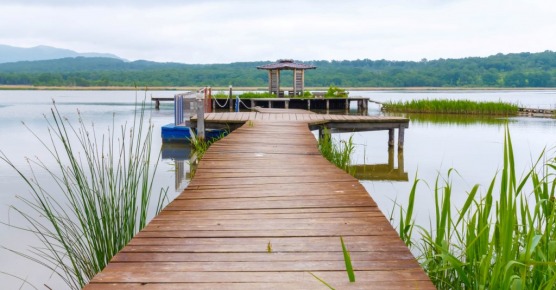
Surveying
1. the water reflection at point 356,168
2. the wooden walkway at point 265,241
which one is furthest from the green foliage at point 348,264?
the water reflection at point 356,168

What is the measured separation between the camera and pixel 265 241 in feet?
8.79

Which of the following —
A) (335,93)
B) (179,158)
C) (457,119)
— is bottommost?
(179,158)

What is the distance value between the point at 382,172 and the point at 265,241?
24.8 ft

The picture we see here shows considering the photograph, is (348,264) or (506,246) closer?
(348,264)

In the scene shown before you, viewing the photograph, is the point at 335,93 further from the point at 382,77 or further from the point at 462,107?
the point at 382,77

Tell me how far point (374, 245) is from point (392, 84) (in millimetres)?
80781

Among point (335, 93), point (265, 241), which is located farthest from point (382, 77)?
point (265, 241)

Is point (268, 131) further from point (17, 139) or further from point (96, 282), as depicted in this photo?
point (17, 139)

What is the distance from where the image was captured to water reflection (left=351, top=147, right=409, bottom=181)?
9375mm

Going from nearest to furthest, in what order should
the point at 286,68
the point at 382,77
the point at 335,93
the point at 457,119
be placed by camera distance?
the point at 457,119, the point at 286,68, the point at 335,93, the point at 382,77

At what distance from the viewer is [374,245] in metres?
2.59

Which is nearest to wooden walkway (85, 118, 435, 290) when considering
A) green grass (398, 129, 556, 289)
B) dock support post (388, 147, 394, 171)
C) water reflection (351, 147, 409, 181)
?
green grass (398, 129, 556, 289)

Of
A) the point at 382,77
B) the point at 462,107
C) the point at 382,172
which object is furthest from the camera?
the point at 382,77

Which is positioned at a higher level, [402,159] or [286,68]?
[286,68]
